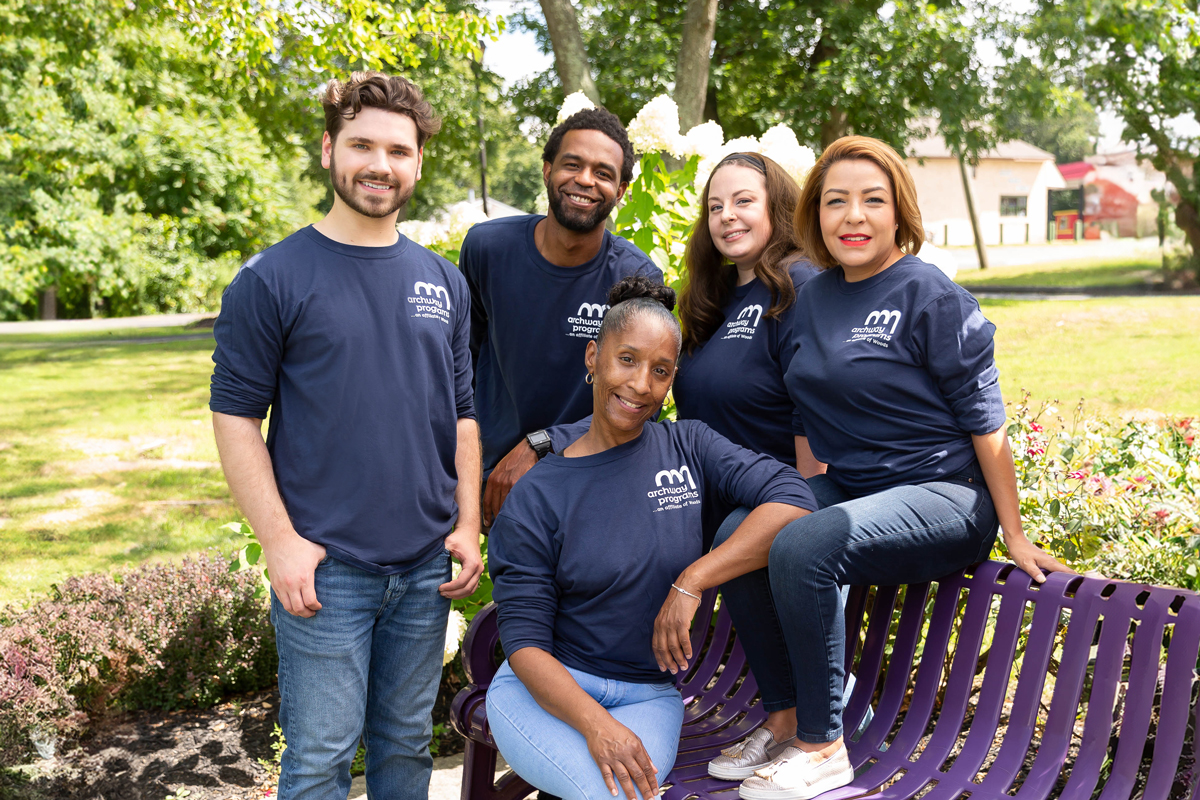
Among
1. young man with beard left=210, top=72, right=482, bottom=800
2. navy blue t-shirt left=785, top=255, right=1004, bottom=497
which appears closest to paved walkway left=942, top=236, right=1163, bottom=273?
navy blue t-shirt left=785, top=255, right=1004, bottom=497

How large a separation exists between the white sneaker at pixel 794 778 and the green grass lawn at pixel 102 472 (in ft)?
16.5

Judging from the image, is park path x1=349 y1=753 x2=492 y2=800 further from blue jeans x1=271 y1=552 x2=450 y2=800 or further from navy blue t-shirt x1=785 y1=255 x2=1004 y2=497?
navy blue t-shirt x1=785 y1=255 x2=1004 y2=497

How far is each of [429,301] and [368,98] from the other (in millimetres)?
535

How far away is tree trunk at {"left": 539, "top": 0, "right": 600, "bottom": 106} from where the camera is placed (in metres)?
8.52

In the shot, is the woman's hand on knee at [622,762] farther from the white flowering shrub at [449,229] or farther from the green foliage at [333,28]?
the green foliage at [333,28]

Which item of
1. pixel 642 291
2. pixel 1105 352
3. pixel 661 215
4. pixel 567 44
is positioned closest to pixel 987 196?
pixel 1105 352

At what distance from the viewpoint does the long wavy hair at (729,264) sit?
3.20 metres

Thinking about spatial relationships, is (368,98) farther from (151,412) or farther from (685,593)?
(151,412)

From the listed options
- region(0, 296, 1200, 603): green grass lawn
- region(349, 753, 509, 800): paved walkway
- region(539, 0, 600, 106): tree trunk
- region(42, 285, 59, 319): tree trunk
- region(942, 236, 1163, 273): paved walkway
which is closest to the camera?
region(349, 753, 509, 800): paved walkway

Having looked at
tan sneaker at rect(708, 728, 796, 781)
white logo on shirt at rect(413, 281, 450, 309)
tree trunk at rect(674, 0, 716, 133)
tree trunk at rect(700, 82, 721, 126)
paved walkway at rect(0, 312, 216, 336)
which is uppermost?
tree trunk at rect(700, 82, 721, 126)

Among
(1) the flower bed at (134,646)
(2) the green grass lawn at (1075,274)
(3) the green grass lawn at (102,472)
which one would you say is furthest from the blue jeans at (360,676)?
(2) the green grass lawn at (1075,274)

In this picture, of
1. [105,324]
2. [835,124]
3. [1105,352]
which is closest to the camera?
[1105,352]

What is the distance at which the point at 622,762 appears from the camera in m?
2.37

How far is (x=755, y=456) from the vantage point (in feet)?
9.13
